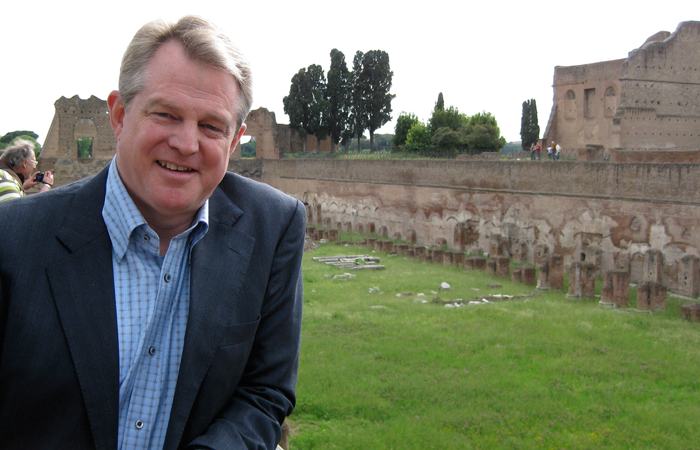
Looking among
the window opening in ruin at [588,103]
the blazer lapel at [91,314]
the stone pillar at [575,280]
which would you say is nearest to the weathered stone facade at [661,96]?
the window opening in ruin at [588,103]

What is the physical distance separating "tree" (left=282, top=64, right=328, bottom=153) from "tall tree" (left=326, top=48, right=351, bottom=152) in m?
0.48

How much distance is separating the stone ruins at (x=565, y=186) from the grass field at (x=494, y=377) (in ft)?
8.59

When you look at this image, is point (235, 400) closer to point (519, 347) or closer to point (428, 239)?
point (519, 347)

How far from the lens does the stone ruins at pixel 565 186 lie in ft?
46.8

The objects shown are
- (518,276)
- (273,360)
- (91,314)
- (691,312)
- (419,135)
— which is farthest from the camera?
(419,135)

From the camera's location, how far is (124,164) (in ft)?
5.24

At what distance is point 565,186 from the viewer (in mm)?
17094

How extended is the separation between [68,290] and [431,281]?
41.7ft

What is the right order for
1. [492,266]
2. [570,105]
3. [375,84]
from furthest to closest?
[375,84] < [570,105] < [492,266]

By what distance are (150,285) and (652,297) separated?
11.4 metres

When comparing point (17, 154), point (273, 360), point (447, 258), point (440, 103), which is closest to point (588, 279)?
point (447, 258)

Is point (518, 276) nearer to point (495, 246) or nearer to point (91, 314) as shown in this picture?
point (495, 246)

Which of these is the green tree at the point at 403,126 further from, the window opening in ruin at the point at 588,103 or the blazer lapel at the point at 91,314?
the blazer lapel at the point at 91,314

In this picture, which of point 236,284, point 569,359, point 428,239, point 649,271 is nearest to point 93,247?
point 236,284
